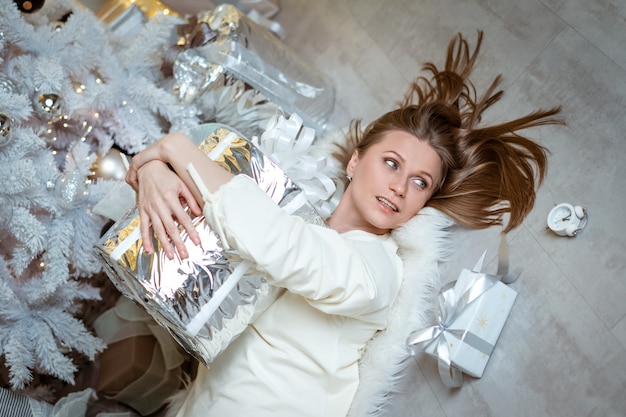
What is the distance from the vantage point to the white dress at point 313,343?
131 centimetres

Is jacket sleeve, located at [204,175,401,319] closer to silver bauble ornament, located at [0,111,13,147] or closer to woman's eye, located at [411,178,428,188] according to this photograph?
woman's eye, located at [411,178,428,188]

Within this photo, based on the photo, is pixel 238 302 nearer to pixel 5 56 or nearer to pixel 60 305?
pixel 60 305

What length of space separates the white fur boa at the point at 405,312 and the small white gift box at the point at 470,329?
11 cm

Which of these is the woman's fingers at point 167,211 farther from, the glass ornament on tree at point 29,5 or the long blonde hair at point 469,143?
the glass ornament on tree at point 29,5

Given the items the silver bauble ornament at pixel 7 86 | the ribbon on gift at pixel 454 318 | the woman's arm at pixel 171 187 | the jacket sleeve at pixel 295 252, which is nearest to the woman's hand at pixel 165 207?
the woman's arm at pixel 171 187

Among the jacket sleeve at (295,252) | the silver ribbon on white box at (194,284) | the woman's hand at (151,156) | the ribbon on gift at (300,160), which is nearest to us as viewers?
the jacket sleeve at (295,252)

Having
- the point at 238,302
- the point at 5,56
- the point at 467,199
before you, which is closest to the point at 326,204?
the point at 467,199

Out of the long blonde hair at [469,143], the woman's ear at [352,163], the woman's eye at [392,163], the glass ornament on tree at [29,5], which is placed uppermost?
the long blonde hair at [469,143]

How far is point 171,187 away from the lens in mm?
1367

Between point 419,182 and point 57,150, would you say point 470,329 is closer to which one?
point 419,182

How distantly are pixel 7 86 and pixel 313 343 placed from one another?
1.16 m

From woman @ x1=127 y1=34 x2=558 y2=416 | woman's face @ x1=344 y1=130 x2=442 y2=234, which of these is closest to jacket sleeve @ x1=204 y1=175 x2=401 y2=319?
woman @ x1=127 y1=34 x2=558 y2=416

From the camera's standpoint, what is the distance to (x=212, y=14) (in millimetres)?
2135

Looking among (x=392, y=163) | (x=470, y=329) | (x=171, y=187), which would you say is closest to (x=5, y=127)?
(x=171, y=187)
